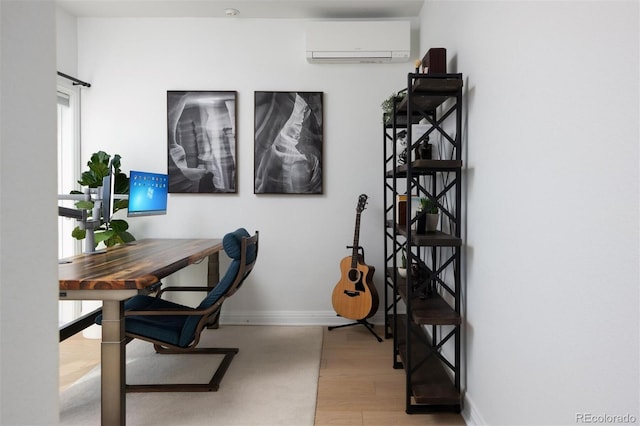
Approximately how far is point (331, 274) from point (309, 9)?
7.51 feet

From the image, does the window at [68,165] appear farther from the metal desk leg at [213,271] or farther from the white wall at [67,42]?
the metal desk leg at [213,271]

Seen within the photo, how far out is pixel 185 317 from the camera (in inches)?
84.2

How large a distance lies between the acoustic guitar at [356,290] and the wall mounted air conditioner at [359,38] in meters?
1.43

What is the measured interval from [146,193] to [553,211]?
2.48 metres

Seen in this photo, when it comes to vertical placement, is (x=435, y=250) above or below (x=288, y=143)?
below

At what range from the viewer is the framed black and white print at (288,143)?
3305 mm

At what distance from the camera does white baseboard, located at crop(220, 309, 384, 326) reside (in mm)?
3344

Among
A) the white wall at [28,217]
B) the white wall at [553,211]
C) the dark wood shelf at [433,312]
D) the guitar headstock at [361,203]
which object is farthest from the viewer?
the guitar headstock at [361,203]

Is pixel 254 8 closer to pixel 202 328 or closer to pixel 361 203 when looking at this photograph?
pixel 361 203

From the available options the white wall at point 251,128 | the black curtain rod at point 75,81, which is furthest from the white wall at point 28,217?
the black curtain rod at point 75,81

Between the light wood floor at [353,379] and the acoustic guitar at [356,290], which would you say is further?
the acoustic guitar at [356,290]

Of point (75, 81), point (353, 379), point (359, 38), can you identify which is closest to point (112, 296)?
point (353, 379)

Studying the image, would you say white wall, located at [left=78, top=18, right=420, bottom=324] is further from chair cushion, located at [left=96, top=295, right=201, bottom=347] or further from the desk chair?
chair cushion, located at [left=96, top=295, right=201, bottom=347]

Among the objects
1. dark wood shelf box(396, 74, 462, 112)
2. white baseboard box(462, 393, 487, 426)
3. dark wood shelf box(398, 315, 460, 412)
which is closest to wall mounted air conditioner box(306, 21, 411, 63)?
dark wood shelf box(396, 74, 462, 112)
